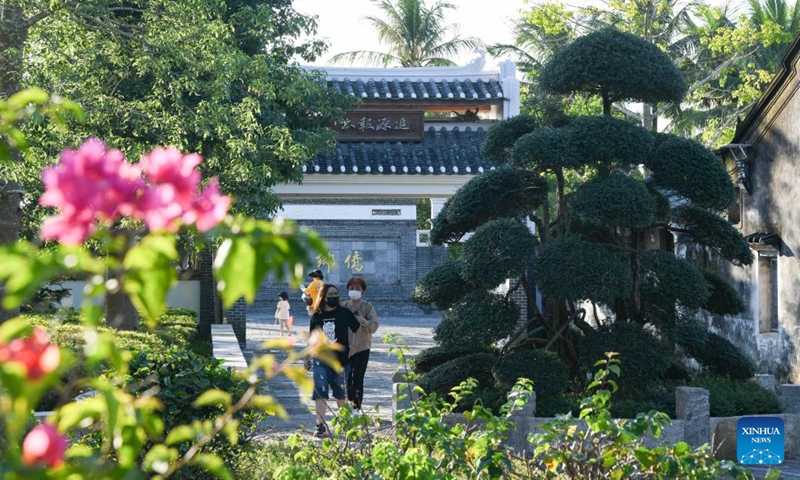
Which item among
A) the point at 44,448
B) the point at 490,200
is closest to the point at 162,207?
the point at 44,448

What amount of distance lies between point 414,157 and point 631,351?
1498cm

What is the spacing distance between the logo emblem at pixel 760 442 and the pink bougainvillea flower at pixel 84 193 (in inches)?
248

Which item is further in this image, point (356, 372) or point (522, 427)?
point (356, 372)

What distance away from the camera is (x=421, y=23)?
A: 4138cm

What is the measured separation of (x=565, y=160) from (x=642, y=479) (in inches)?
232

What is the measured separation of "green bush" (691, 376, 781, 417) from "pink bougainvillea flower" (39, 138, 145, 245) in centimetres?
948

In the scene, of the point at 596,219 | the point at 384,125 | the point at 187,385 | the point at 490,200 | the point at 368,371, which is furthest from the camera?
the point at 384,125

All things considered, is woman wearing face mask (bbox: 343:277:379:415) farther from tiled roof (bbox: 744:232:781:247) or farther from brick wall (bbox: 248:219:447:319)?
brick wall (bbox: 248:219:447:319)

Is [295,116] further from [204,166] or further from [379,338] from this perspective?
[379,338]

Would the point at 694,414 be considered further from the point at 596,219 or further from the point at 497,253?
the point at 497,253

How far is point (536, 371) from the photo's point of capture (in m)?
10.4

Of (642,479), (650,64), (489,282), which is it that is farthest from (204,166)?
(642,479)

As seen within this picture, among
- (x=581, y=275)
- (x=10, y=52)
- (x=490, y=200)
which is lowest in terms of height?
(x=581, y=275)

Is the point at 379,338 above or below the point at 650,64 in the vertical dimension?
below
